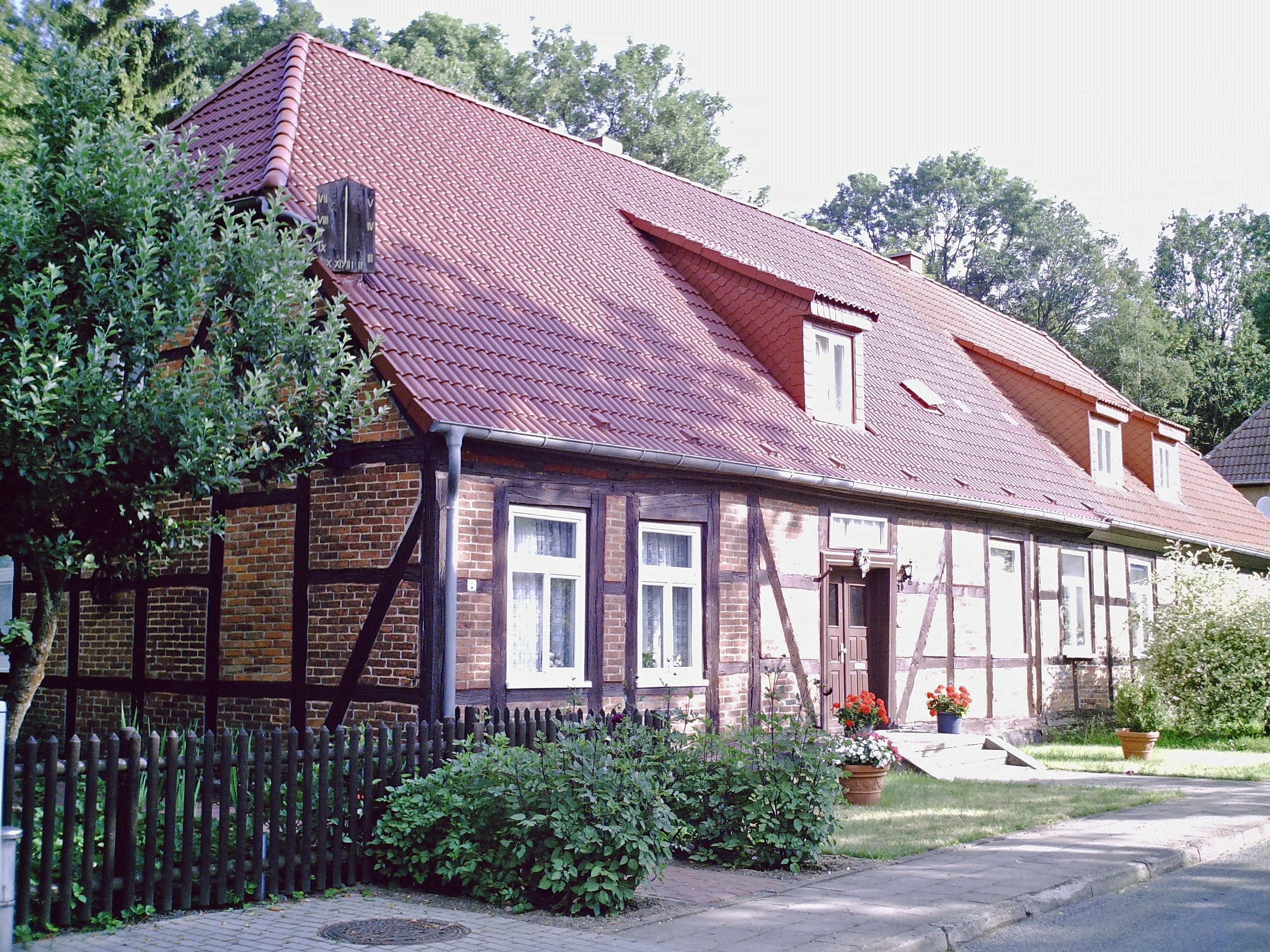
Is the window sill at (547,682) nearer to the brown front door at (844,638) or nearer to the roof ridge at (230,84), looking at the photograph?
the brown front door at (844,638)

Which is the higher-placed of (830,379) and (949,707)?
(830,379)

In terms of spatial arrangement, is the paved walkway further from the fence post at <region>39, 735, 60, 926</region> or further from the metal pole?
the metal pole

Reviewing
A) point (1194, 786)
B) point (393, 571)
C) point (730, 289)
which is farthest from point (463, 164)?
point (1194, 786)

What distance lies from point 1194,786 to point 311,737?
10292mm

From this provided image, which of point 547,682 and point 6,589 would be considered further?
point 6,589

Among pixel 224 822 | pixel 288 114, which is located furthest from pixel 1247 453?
pixel 224 822

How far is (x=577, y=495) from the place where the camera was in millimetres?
11977

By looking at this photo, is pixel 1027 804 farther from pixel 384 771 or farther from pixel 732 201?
pixel 732 201

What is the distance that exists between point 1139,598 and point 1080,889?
15.7 meters

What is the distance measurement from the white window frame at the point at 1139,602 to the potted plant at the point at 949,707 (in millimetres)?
7619

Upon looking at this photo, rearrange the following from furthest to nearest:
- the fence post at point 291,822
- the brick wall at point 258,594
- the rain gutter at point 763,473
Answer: the brick wall at point 258,594
the rain gutter at point 763,473
the fence post at point 291,822

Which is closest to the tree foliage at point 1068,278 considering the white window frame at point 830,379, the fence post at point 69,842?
the white window frame at point 830,379

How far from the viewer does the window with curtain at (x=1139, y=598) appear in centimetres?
2280

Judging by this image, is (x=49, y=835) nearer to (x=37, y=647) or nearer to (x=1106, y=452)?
(x=37, y=647)
